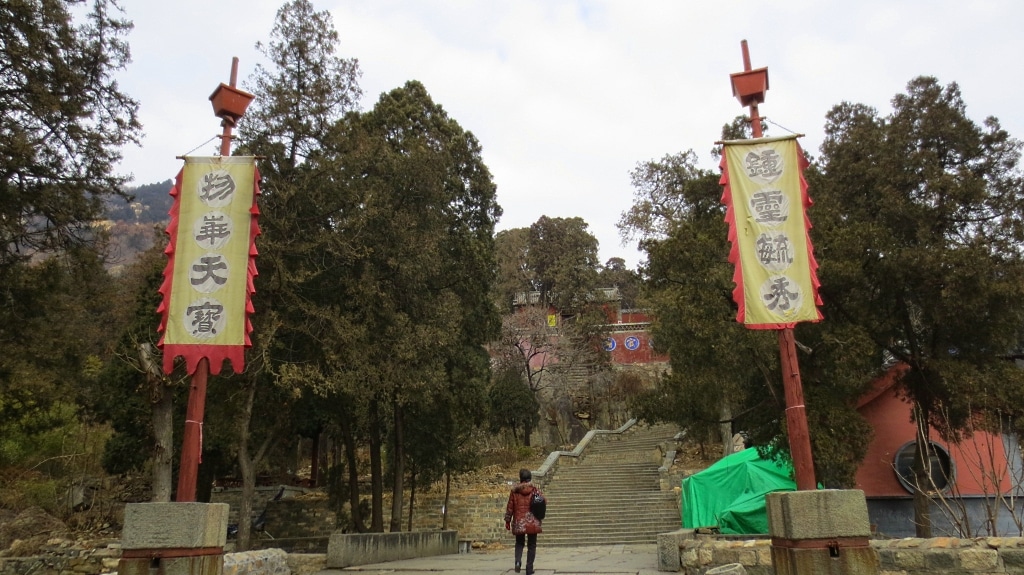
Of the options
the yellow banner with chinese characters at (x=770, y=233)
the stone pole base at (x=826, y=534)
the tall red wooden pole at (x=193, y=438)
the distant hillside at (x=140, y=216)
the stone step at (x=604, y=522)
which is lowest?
the stone step at (x=604, y=522)

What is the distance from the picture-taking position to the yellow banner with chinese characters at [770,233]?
22.6 feet

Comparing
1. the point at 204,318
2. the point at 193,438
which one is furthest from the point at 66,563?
the point at 204,318

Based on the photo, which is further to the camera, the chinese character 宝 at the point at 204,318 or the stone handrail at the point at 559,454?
the stone handrail at the point at 559,454

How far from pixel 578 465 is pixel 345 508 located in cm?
824

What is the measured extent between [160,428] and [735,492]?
10339 mm

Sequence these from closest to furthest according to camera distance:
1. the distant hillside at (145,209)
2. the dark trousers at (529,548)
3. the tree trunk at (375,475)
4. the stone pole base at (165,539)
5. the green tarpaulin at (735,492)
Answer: the stone pole base at (165,539), the dark trousers at (529,548), the green tarpaulin at (735,492), the tree trunk at (375,475), the distant hillside at (145,209)

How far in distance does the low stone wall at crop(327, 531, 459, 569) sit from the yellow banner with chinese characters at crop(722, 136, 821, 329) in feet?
19.3

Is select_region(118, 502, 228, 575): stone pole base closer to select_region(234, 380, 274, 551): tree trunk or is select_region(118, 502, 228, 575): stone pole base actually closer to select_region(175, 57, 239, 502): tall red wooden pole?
select_region(175, 57, 239, 502): tall red wooden pole

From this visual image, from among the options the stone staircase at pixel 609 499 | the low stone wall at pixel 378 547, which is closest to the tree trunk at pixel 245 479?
the low stone wall at pixel 378 547

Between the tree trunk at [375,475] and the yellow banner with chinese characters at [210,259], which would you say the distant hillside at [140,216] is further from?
the yellow banner with chinese characters at [210,259]

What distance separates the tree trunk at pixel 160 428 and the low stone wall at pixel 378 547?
320 centimetres

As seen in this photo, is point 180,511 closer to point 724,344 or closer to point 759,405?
point 724,344

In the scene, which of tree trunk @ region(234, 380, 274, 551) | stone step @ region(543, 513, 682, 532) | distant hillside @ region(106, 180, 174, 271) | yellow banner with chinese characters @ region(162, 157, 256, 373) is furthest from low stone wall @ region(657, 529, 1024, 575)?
distant hillside @ region(106, 180, 174, 271)

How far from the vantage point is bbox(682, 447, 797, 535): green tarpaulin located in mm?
12578
